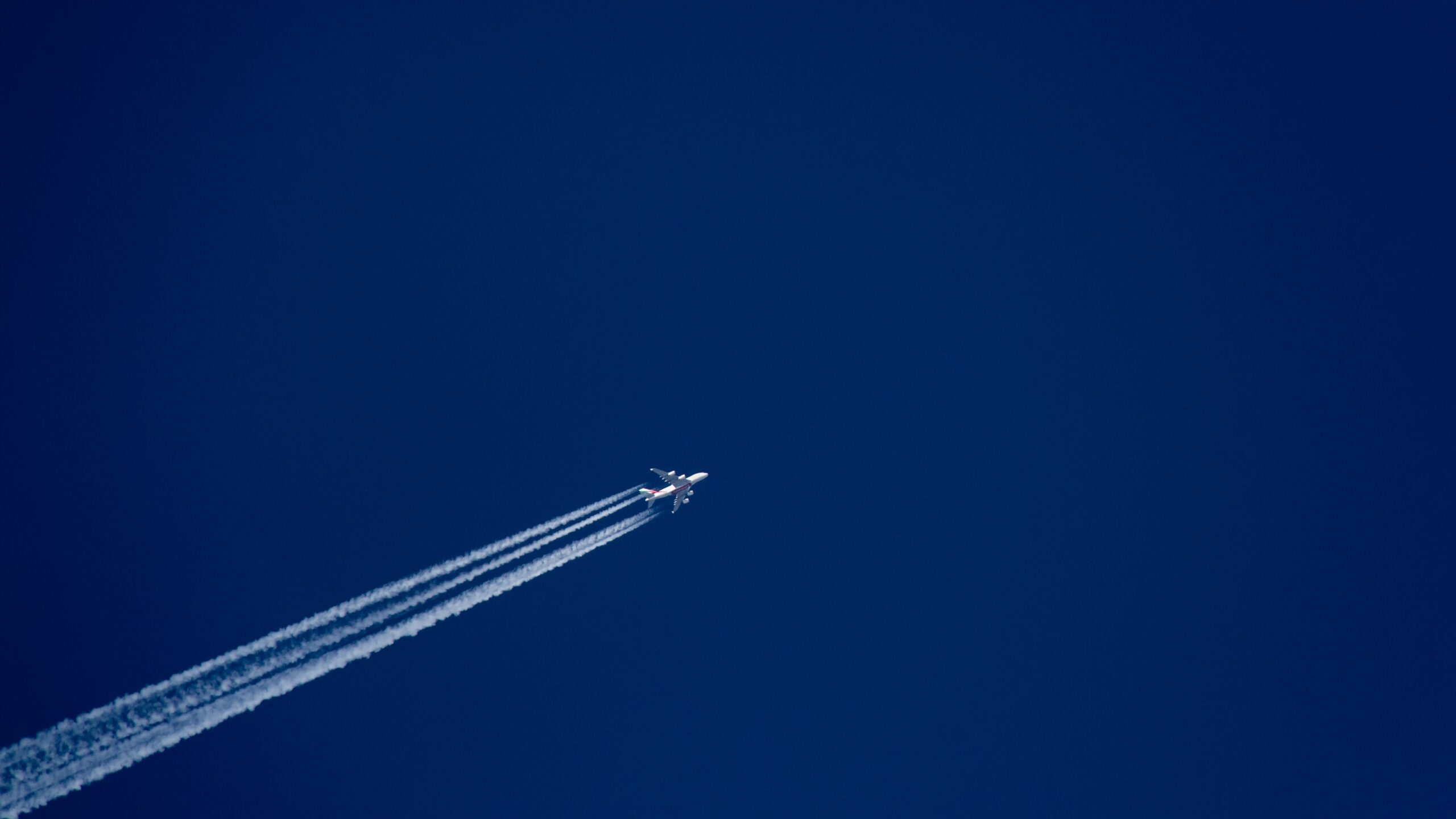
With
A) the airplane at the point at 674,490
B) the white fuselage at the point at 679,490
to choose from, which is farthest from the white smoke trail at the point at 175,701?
the white fuselage at the point at 679,490

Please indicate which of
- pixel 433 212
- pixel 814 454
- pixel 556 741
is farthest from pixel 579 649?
pixel 433 212

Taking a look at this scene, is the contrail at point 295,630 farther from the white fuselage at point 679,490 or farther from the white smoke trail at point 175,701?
the white fuselage at point 679,490

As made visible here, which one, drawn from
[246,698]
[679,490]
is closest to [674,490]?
[679,490]

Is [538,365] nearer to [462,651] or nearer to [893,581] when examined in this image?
[462,651]

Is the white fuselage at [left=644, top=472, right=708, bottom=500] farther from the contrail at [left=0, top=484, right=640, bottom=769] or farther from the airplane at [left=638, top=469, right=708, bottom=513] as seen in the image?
the contrail at [left=0, top=484, right=640, bottom=769]

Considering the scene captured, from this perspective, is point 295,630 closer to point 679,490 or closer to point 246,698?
point 246,698
